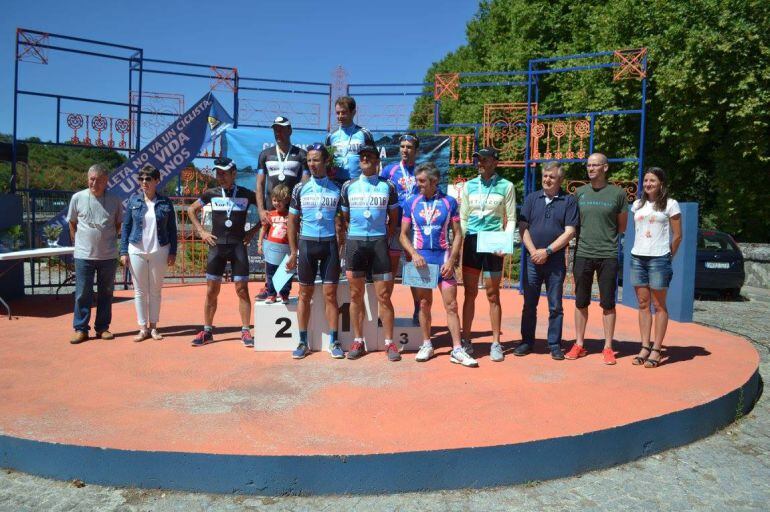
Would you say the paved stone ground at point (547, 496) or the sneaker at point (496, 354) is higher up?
the sneaker at point (496, 354)

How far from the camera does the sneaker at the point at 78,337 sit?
6.32 metres

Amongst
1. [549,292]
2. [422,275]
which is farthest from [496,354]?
[422,275]

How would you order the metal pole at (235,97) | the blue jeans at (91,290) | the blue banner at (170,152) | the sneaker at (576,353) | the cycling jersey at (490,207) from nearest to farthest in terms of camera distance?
the cycling jersey at (490,207) < the sneaker at (576,353) < the blue jeans at (91,290) < the blue banner at (170,152) < the metal pole at (235,97)

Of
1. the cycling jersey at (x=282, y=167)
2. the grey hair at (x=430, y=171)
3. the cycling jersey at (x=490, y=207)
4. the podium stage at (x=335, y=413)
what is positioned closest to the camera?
the podium stage at (x=335, y=413)

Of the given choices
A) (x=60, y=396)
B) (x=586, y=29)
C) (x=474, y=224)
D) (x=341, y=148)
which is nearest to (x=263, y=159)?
(x=341, y=148)

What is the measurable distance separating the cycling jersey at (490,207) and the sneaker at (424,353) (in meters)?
1.17

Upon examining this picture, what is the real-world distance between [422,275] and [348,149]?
1.64 m

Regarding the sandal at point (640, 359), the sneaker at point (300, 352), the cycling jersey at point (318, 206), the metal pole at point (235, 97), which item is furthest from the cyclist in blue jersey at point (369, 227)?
the metal pole at point (235, 97)

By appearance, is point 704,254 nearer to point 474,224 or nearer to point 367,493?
point 474,224

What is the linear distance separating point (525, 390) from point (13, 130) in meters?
8.47

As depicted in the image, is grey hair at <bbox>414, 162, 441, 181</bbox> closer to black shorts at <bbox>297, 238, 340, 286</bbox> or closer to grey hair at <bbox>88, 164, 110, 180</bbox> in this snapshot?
black shorts at <bbox>297, 238, 340, 286</bbox>

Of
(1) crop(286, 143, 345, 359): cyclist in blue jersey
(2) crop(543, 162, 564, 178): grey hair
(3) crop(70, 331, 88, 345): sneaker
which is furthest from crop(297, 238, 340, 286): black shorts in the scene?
(3) crop(70, 331, 88, 345): sneaker

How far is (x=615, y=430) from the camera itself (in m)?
3.82

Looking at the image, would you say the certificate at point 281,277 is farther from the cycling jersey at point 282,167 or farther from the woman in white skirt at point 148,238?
the woman in white skirt at point 148,238
